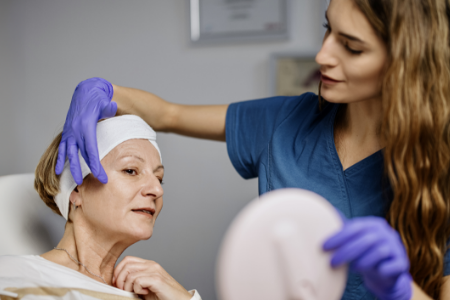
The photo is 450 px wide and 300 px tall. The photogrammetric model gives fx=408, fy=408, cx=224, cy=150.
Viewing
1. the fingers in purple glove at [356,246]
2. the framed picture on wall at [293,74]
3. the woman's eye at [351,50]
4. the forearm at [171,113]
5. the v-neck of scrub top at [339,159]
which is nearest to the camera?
the fingers in purple glove at [356,246]

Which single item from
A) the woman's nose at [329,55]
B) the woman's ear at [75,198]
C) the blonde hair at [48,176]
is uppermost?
the woman's nose at [329,55]

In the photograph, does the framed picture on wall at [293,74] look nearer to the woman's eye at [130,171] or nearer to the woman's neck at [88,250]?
the woman's eye at [130,171]

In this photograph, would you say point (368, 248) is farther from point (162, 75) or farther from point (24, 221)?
point (162, 75)

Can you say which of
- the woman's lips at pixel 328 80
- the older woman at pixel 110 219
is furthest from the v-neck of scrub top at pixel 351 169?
the older woman at pixel 110 219

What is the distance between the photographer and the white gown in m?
0.91

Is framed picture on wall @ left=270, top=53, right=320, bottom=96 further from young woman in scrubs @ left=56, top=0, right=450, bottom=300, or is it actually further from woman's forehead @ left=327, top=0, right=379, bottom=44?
woman's forehead @ left=327, top=0, right=379, bottom=44

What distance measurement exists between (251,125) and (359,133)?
1.07ft

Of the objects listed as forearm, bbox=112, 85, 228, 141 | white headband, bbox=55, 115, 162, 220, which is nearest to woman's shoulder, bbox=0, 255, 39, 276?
white headband, bbox=55, 115, 162, 220

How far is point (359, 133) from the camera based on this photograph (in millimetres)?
1048

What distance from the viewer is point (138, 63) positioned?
2115 millimetres

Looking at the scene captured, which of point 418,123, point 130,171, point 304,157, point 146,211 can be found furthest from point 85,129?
point 418,123

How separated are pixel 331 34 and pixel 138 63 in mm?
1382

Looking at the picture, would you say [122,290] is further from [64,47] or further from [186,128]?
[64,47]

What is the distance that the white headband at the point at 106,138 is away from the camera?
1.11 m
